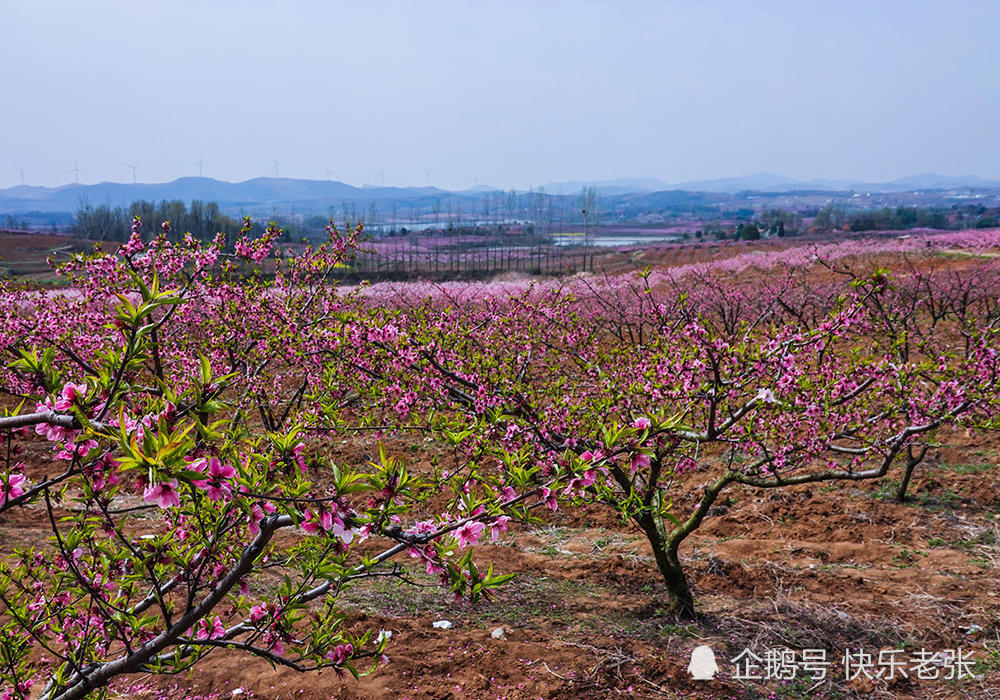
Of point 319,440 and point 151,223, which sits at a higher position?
point 151,223

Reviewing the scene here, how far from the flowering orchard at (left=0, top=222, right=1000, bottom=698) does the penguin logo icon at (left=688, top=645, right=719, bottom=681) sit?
2.43 feet

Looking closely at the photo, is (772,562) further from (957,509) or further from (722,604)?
(957,509)

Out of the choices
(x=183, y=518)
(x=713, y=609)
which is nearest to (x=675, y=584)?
(x=713, y=609)

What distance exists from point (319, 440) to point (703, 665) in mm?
7686

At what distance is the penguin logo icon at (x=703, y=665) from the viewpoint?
14.8ft

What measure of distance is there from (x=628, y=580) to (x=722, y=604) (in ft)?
3.22

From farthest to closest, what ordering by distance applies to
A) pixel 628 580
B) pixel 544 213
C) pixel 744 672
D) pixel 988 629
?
pixel 544 213 < pixel 628 580 < pixel 988 629 < pixel 744 672

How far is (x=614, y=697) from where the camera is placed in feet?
14.0

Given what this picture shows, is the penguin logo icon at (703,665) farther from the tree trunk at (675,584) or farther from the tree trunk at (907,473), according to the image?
the tree trunk at (907,473)

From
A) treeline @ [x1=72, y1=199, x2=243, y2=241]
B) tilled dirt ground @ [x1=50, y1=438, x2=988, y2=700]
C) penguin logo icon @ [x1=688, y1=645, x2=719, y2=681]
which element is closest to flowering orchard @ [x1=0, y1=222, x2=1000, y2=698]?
tilled dirt ground @ [x1=50, y1=438, x2=988, y2=700]

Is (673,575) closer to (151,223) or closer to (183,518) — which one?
(183,518)

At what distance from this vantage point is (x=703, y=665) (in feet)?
15.1

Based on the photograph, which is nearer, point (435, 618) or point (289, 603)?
point (289, 603)

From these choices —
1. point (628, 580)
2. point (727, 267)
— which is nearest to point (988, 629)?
point (628, 580)
